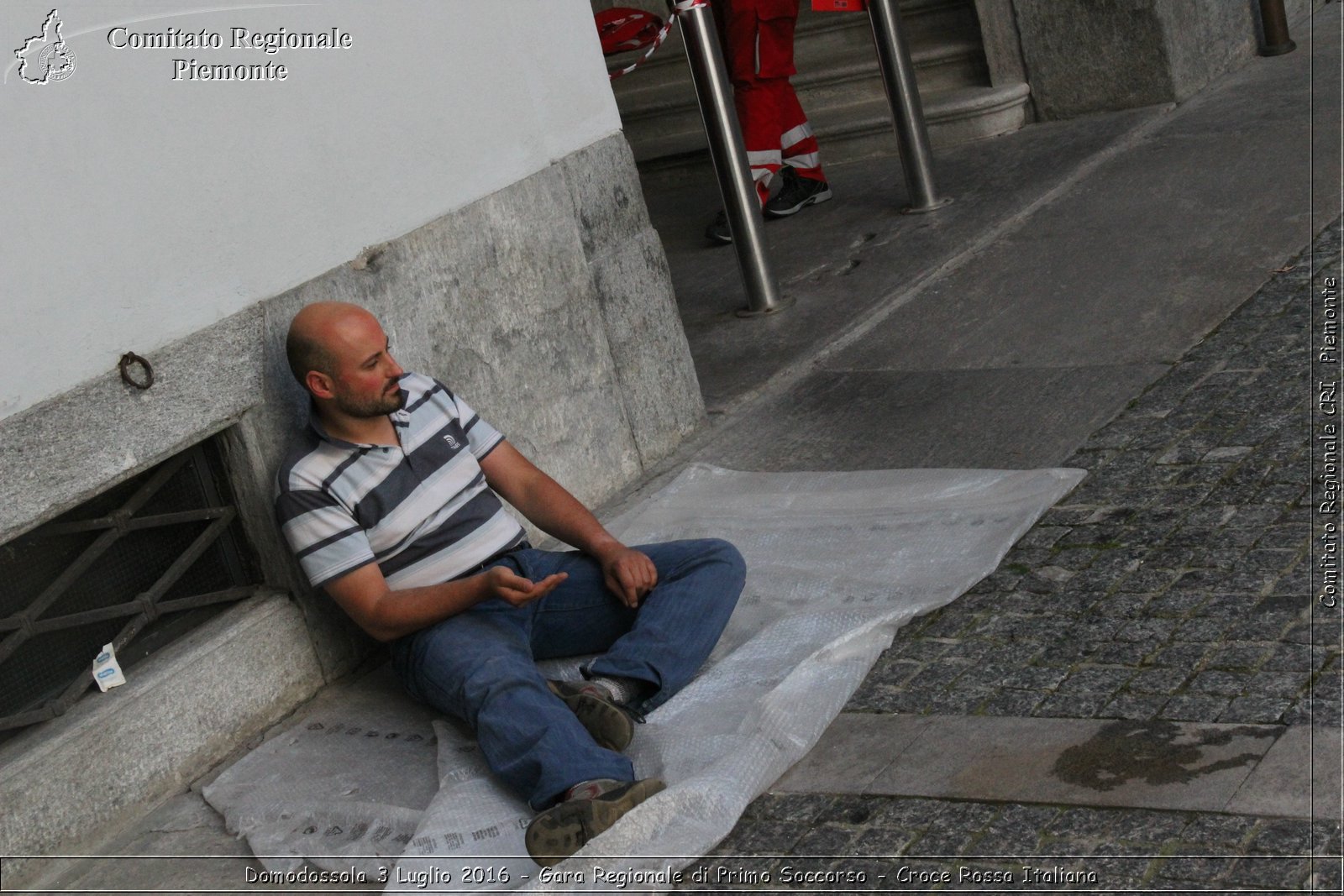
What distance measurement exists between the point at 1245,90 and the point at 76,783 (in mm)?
6051

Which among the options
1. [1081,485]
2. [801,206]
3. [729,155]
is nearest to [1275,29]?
[801,206]

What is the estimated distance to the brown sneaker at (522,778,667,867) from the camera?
8.84 ft

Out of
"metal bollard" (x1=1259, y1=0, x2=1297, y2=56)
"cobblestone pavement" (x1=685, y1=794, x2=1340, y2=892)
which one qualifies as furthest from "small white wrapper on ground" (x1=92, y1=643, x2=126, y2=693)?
"metal bollard" (x1=1259, y1=0, x2=1297, y2=56)

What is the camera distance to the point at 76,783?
314cm

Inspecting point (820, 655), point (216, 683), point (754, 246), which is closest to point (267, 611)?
point (216, 683)

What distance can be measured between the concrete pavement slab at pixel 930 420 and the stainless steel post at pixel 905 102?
184 cm

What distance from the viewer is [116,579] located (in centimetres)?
340

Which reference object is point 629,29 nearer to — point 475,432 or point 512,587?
point 475,432

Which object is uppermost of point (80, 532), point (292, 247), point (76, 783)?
point (292, 247)

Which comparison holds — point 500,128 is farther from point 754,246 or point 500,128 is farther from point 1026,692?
point 1026,692

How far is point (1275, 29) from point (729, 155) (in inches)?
142

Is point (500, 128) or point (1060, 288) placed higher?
point (500, 128)

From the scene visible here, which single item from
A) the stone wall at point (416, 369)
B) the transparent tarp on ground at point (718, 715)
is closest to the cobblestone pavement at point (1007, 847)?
the transparent tarp on ground at point (718, 715)

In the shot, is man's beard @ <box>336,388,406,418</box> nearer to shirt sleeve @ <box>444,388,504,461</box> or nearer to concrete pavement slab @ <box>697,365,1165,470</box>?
shirt sleeve @ <box>444,388,504,461</box>
